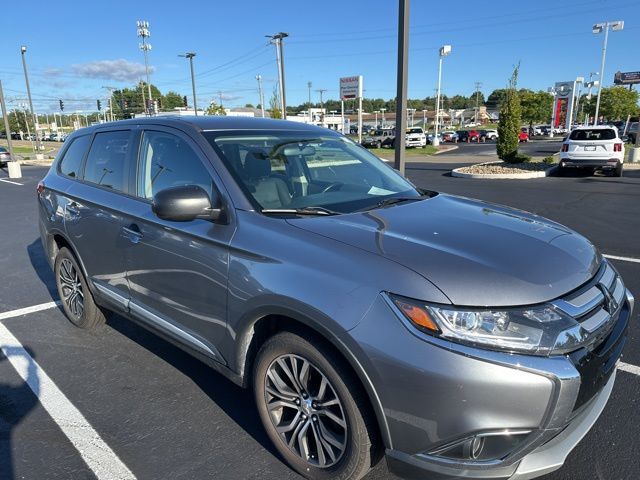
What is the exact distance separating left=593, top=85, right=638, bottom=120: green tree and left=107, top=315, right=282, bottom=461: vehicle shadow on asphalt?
238ft

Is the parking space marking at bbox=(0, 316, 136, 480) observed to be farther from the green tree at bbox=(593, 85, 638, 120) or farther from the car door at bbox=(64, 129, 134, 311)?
the green tree at bbox=(593, 85, 638, 120)

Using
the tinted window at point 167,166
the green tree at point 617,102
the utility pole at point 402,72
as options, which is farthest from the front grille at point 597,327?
the green tree at point 617,102

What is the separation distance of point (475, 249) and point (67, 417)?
8.83 ft

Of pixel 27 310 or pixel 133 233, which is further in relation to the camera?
pixel 27 310

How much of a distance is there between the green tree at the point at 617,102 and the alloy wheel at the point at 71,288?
72.7 m

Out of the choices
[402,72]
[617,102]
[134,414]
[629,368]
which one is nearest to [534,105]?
[617,102]

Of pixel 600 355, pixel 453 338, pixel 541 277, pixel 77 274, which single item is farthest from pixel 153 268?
pixel 600 355

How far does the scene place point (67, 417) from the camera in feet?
10.00

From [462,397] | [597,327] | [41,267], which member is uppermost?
[597,327]

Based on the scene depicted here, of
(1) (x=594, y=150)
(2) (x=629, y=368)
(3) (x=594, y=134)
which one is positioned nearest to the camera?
(2) (x=629, y=368)

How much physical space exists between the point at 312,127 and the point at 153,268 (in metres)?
1.68

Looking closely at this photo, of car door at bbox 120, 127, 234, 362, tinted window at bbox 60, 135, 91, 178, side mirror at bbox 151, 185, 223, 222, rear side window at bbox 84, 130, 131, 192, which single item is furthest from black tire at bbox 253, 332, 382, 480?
tinted window at bbox 60, 135, 91, 178

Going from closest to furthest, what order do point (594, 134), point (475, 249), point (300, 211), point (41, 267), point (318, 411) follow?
point (475, 249)
point (318, 411)
point (300, 211)
point (41, 267)
point (594, 134)

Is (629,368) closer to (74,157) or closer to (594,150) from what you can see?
(74,157)
